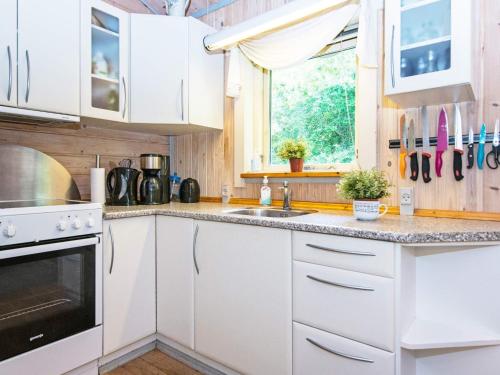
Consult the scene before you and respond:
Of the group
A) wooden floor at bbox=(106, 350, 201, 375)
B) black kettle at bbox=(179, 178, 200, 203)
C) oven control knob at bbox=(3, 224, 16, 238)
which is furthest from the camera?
Answer: black kettle at bbox=(179, 178, 200, 203)

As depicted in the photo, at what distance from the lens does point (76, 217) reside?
5.34ft

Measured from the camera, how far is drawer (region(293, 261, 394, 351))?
120 cm

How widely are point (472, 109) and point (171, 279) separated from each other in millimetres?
1800

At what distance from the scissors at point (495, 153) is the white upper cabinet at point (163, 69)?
5.62 feet

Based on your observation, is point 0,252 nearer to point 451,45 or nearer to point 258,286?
point 258,286

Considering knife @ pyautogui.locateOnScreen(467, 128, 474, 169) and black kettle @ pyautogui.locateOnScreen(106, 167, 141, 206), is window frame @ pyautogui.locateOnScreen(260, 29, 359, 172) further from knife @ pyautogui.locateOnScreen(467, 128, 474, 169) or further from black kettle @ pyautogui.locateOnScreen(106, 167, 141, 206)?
black kettle @ pyautogui.locateOnScreen(106, 167, 141, 206)

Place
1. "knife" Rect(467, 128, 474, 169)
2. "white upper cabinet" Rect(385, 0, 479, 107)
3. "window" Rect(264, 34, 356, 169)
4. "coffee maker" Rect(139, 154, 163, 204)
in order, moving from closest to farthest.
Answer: "white upper cabinet" Rect(385, 0, 479, 107), "knife" Rect(467, 128, 474, 169), "window" Rect(264, 34, 356, 169), "coffee maker" Rect(139, 154, 163, 204)

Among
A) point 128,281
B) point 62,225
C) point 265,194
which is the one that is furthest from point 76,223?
point 265,194

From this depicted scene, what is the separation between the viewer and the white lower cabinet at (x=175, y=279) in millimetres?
1879

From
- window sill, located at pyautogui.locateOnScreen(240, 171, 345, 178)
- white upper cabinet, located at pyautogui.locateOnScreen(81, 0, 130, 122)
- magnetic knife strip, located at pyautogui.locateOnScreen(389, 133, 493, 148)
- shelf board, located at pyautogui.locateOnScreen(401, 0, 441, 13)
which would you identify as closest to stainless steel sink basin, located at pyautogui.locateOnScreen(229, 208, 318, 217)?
window sill, located at pyautogui.locateOnScreen(240, 171, 345, 178)

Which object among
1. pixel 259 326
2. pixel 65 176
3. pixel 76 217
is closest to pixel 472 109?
pixel 259 326

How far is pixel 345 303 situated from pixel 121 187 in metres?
1.60

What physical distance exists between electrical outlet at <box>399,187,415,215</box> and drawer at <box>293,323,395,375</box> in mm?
734

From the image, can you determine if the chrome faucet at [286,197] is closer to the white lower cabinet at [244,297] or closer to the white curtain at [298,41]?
the white lower cabinet at [244,297]
